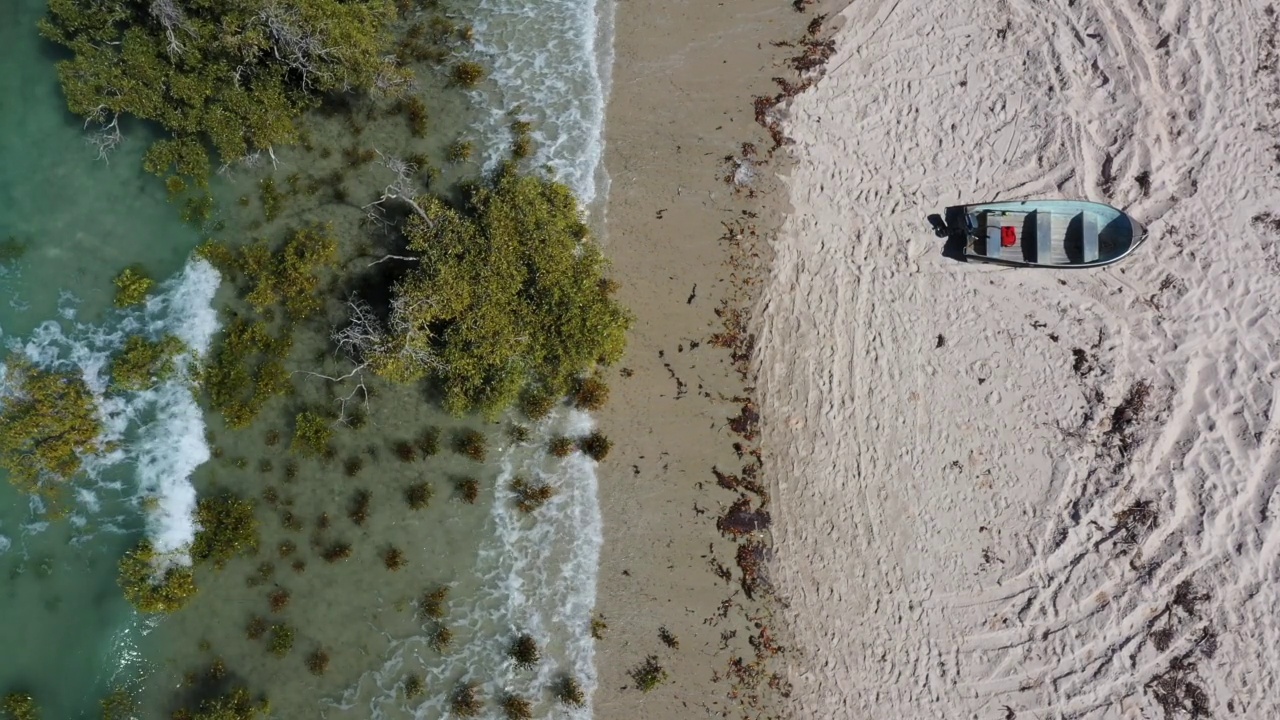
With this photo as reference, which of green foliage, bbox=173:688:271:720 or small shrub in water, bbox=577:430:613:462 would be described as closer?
green foliage, bbox=173:688:271:720

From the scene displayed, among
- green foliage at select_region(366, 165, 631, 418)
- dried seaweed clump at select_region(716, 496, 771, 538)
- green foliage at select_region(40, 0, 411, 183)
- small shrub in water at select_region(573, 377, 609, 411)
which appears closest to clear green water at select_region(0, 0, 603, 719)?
small shrub in water at select_region(573, 377, 609, 411)

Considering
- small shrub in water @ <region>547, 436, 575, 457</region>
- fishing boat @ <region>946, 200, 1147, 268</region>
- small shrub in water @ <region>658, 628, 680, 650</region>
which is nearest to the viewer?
fishing boat @ <region>946, 200, 1147, 268</region>

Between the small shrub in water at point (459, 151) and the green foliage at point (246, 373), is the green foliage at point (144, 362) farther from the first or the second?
the small shrub in water at point (459, 151)

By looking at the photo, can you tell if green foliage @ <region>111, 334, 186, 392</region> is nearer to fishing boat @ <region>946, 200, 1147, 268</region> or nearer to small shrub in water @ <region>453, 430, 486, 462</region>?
small shrub in water @ <region>453, 430, 486, 462</region>

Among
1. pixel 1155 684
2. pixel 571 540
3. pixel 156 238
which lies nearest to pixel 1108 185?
pixel 1155 684

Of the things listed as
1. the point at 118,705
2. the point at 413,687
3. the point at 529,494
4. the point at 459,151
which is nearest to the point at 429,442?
the point at 529,494
